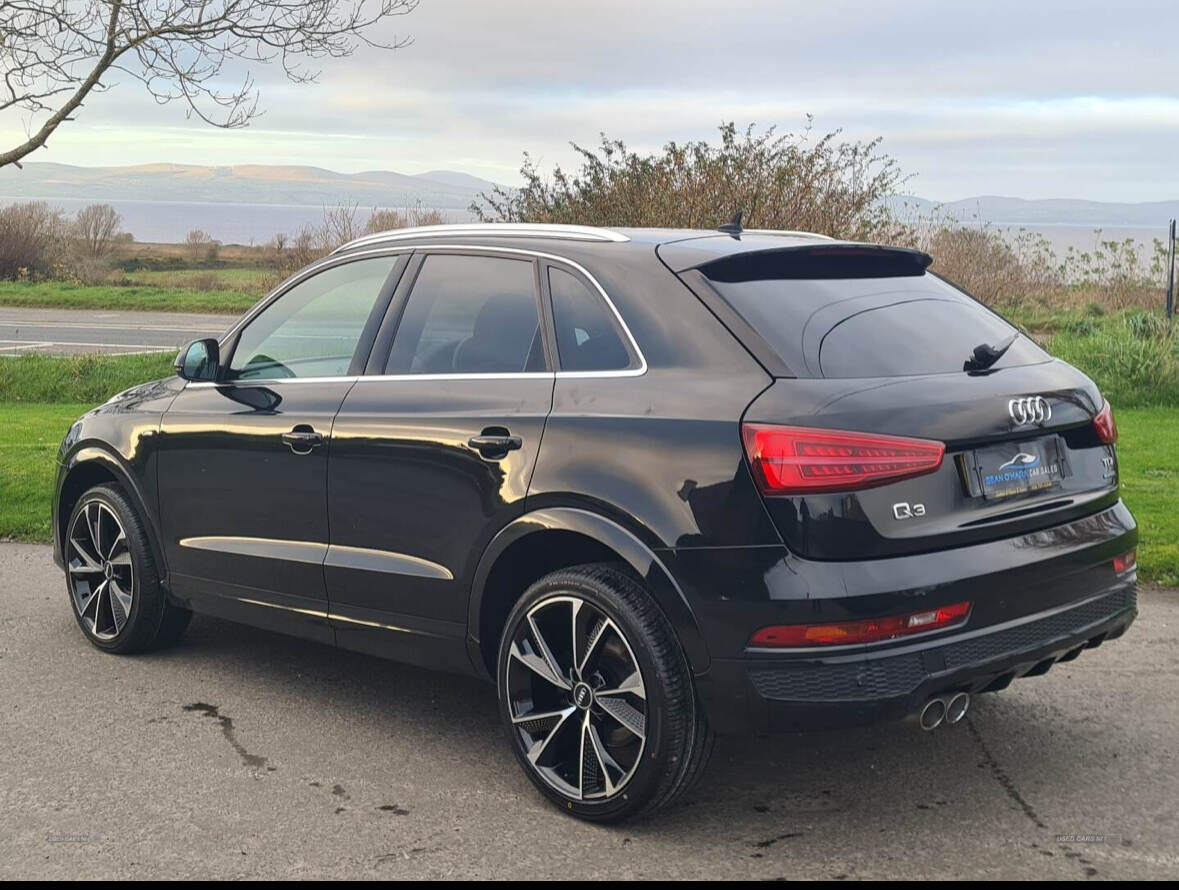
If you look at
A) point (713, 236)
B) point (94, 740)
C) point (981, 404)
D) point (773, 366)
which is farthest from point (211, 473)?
point (981, 404)

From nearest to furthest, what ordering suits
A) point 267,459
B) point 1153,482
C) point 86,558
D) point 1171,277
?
point 267,459 → point 86,558 → point 1153,482 → point 1171,277

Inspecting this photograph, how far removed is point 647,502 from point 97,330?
25325 mm

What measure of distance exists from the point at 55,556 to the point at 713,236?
357cm

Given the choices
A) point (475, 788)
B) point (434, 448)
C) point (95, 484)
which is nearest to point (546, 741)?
point (475, 788)

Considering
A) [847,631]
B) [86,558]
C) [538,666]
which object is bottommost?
[86,558]

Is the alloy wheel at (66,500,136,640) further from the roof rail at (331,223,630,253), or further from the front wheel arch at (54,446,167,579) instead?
the roof rail at (331,223,630,253)

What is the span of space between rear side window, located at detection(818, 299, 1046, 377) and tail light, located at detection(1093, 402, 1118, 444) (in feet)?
0.89

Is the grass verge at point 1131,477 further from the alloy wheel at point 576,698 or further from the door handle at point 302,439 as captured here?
the door handle at point 302,439

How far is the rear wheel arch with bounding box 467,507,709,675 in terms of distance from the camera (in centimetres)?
390

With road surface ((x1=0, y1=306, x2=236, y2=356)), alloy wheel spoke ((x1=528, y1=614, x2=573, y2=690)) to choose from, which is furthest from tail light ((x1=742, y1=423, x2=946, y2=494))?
road surface ((x1=0, y1=306, x2=236, y2=356))

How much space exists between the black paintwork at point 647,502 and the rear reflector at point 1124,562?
0.05 m

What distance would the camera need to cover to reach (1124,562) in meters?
4.44

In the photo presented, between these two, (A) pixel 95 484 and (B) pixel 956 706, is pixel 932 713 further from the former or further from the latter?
(A) pixel 95 484

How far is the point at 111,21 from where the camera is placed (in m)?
12.5
